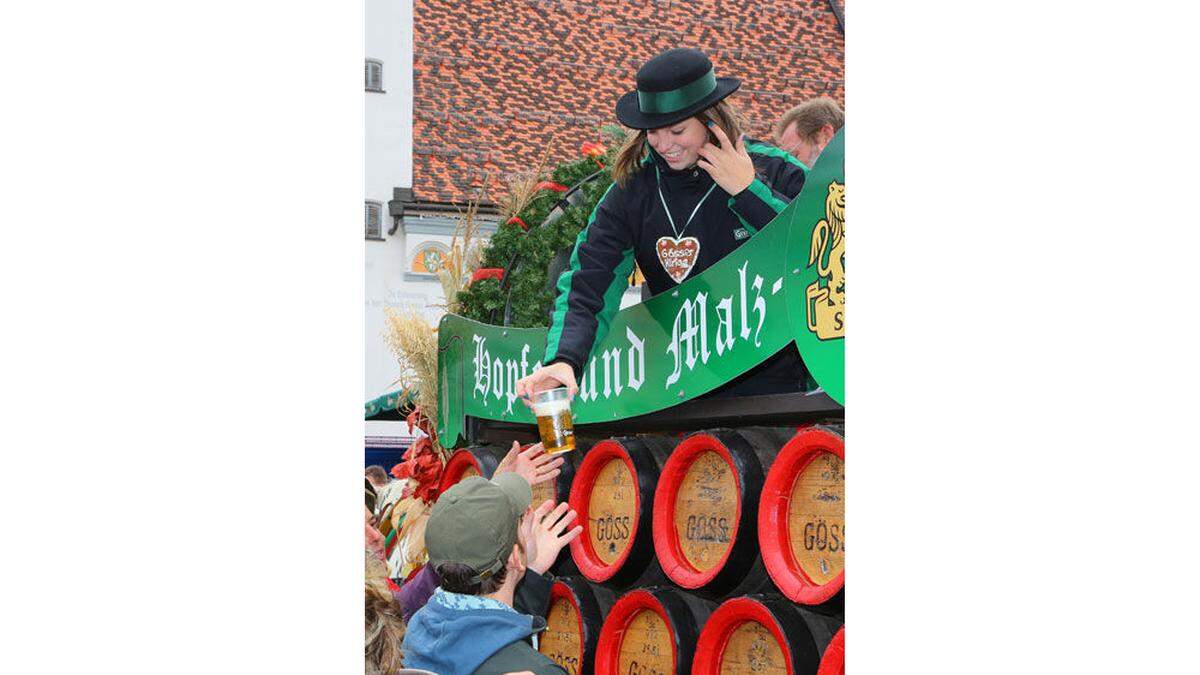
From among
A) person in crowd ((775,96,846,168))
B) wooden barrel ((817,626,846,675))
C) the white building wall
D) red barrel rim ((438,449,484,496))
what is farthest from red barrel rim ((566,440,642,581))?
the white building wall

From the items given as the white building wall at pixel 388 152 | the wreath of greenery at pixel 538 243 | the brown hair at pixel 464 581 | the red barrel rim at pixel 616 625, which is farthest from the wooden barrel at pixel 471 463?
the white building wall at pixel 388 152

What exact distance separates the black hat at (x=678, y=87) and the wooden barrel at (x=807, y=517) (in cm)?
82

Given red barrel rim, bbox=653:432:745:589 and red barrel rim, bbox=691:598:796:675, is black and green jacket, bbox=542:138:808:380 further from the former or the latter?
red barrel rim, bbox=691:598:796:675

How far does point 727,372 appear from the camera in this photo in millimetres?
2578

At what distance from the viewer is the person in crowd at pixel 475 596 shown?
2035mm

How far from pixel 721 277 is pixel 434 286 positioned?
977cm

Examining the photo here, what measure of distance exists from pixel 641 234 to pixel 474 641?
4.33 ft

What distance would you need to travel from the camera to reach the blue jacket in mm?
2023

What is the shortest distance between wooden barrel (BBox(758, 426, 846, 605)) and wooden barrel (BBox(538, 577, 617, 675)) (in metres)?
0.85

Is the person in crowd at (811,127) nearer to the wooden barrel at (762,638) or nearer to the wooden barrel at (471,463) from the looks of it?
the wooden barrel at (471,463)

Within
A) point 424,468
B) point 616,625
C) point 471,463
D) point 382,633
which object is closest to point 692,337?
point 616,625

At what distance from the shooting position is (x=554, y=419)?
2.89 meters

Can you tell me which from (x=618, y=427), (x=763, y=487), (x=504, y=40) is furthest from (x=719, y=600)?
(x=504, y=40)
